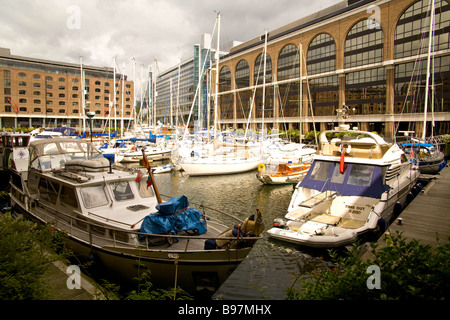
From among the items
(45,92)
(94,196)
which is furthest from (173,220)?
(45,92)

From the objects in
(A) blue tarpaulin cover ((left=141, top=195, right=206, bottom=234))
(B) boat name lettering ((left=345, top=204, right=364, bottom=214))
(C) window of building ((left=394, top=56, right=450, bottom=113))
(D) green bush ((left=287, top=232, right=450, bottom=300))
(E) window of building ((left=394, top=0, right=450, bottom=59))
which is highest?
(E) window of building ((left=394, top=0, right=450, bottom=59))

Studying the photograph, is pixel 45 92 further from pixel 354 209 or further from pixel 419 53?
pixel 354 209

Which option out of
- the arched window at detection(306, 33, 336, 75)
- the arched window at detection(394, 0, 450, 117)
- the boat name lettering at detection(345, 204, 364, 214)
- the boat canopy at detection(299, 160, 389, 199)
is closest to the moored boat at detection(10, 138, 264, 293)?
the boat canopy at detection(299, 160, 389, 199)

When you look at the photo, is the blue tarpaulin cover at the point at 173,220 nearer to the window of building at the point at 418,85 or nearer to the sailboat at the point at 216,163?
the sailboat at the point at 216,163

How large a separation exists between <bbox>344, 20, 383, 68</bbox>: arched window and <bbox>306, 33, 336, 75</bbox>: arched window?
331cm

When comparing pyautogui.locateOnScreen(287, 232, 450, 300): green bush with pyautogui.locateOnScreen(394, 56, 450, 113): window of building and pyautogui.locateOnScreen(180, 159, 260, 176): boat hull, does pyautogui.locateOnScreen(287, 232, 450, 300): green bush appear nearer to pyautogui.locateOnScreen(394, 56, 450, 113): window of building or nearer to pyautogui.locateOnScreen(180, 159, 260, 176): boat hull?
pyautogui.locateOnScreen(180, 159, 260, 176): boat hull

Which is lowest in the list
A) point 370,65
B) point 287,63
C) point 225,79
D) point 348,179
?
point 348,179

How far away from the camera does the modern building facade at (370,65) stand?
4584 cm

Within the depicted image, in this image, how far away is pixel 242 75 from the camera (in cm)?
8644

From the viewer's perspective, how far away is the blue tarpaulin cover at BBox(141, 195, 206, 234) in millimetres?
8250

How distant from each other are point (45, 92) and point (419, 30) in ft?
311

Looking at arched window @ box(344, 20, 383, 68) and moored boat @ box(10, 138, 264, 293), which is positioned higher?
arched window @ box(344, 20, 383, 68)
